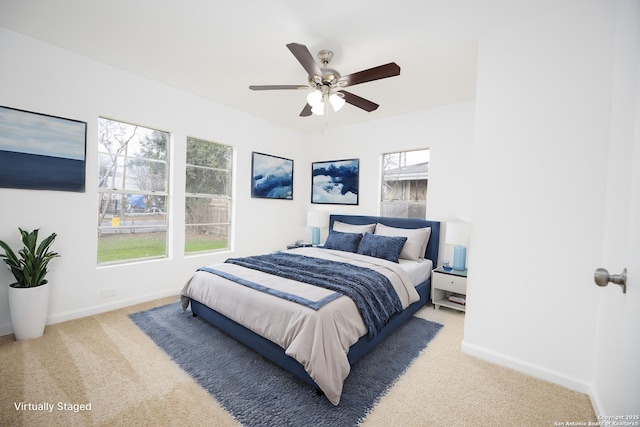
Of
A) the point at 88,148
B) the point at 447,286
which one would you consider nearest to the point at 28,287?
the point at 88,148

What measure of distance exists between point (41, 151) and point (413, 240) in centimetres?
431

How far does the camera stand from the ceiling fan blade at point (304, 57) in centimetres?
191

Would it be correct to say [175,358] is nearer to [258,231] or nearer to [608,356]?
[258,231]

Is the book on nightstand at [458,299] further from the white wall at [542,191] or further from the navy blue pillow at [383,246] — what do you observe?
the white wall at [542,191]

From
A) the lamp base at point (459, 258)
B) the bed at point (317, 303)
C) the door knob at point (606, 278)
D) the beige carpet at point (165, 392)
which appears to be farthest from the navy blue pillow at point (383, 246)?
the door knob at point (606, 278)

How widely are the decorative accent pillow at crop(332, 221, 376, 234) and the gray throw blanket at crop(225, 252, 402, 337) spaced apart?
1181 millimetres

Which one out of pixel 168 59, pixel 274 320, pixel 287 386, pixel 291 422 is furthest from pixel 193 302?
pixel 168 59

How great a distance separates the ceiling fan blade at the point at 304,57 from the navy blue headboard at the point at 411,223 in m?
2.59

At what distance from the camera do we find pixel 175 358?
220 cm

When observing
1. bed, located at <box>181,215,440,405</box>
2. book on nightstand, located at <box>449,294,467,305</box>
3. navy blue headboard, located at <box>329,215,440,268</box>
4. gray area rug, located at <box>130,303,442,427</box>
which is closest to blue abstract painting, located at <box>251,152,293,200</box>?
navy blue headboard, located at <box>329,215,440,268</box>

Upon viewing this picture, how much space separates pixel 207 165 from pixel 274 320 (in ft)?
9.62

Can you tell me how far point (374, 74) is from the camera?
218cm

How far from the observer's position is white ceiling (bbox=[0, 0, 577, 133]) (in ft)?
6.71

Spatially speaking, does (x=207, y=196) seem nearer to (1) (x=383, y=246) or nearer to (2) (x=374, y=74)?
(1) (x=383, y=246)
